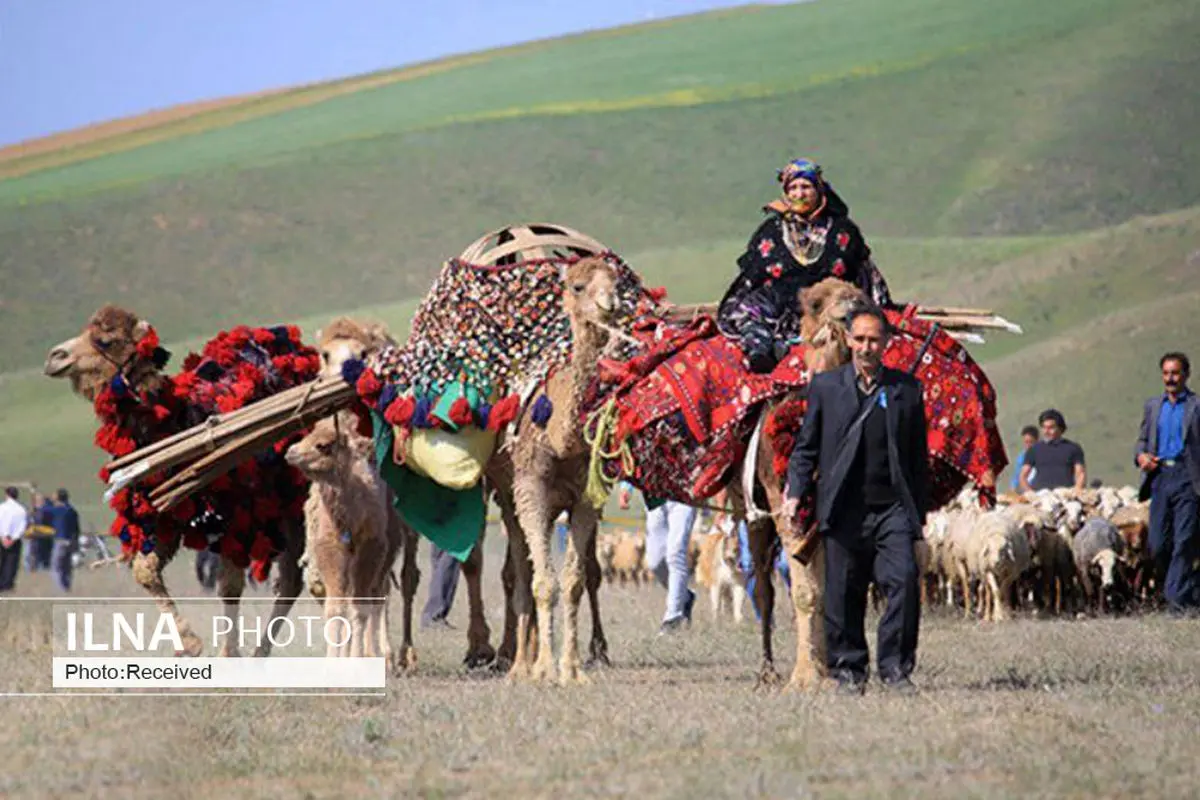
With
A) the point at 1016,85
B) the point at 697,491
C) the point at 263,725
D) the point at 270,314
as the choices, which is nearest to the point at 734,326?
the point at 697,491

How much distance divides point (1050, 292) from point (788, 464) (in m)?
46.8

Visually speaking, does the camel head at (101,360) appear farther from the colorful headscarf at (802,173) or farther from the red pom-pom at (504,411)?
the colorful headscarf at (802,173)

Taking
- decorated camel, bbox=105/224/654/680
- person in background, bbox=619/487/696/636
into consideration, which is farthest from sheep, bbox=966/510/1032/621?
decorated camel, bbox=105/224/654/680

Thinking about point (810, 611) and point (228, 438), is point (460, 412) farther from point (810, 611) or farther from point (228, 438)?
point (810, 611)

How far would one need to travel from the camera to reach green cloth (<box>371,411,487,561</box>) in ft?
51.7

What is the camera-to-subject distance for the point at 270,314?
230 ft

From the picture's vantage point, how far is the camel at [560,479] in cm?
1443

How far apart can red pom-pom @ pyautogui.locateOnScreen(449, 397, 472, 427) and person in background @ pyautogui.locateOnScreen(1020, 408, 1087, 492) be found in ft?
34.2

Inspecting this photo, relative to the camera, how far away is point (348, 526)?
618 inches

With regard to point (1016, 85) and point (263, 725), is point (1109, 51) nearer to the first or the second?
point (1016, 85)

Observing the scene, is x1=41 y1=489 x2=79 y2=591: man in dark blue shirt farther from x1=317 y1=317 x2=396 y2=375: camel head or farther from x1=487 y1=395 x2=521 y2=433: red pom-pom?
x1=487 y1=395 x2=521 y2=433: red pom-pom

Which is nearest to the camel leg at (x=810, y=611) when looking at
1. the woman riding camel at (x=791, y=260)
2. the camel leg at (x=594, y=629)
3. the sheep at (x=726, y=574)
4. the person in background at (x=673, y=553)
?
the woman riding camel at (x=791, y=260)

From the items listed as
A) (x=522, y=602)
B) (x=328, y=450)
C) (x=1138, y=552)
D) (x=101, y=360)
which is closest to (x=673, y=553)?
(x=1138, y=552)

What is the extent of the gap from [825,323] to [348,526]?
4.02m
